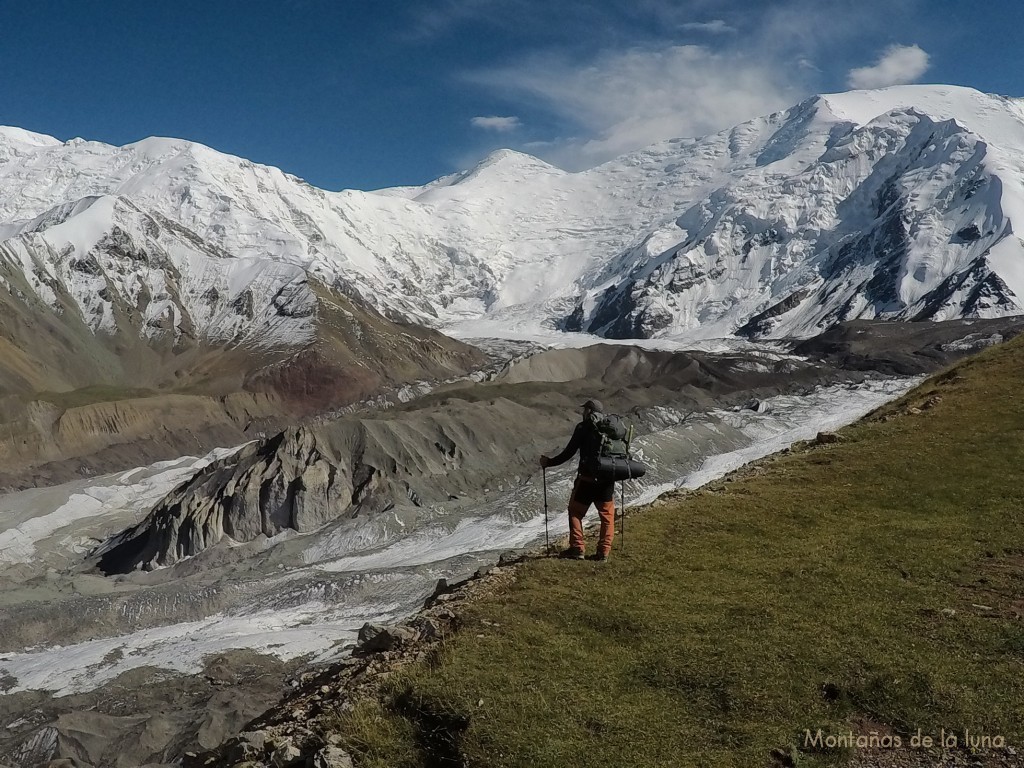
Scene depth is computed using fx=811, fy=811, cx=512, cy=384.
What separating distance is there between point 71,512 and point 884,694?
444ft

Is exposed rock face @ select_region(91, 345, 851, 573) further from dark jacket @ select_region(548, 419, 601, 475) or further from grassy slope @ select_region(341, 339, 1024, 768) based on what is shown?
dark jacket @ select_region(548, 419, 601, 475)

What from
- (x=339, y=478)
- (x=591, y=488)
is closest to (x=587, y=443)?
(x=591, y=488)

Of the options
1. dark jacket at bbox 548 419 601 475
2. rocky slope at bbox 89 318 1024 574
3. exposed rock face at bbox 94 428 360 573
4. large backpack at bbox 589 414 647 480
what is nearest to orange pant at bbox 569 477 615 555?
dark jacket at bbox 548 419 601 475

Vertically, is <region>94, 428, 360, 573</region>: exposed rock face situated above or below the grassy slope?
below

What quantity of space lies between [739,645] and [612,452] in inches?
182

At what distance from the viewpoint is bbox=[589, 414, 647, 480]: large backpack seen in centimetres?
1585

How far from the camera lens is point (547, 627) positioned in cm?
1347

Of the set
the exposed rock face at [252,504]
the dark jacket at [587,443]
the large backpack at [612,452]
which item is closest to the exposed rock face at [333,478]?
the exposed rock face at [252,504]

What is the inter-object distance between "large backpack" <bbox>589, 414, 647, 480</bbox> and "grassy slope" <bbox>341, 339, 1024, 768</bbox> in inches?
76.6

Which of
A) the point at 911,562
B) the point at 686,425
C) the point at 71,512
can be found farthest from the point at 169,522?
the point at 911,562

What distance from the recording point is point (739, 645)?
12562 mm

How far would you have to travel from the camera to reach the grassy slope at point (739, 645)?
1076 centimetres

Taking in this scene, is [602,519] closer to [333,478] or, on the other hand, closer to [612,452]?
[612,452]

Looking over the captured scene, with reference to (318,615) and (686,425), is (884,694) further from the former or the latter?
(686,425)
